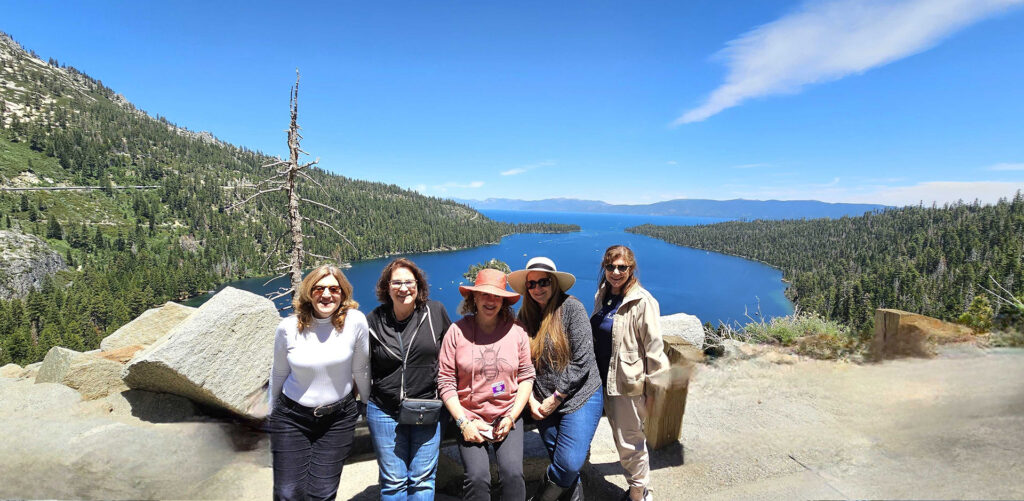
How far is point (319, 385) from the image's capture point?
3.00m

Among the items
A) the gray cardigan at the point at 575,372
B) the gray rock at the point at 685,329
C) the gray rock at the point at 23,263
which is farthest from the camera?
the gray rock at the point at 23,263

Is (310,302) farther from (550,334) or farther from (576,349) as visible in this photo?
(576,349)

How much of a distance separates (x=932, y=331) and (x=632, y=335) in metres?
2.82

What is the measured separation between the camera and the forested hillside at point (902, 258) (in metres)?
70.0

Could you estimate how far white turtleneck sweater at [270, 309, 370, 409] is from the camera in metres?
2.97

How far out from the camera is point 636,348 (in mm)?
3168

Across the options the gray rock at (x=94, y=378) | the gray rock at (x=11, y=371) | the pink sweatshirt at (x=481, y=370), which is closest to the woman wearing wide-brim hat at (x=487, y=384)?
the pink sweatshirt at (x=481, y=370)

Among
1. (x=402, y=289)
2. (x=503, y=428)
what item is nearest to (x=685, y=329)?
(x=503, y=428)

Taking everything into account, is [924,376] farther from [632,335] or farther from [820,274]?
[820,274]

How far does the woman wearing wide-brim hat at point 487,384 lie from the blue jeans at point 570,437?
0.29 m

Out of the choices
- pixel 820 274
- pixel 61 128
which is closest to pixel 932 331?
pixel 820 274

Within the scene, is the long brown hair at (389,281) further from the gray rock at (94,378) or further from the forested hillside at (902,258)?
the forested hillside at (902,258)

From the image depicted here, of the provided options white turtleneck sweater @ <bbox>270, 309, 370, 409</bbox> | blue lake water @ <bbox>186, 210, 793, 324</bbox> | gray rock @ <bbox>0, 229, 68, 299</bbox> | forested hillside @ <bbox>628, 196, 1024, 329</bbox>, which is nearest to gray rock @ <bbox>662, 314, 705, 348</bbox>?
white turtleneck sweater @ <bbox>270, 309, 370, 409</bbox>

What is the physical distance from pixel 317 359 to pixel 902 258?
5501 inches
